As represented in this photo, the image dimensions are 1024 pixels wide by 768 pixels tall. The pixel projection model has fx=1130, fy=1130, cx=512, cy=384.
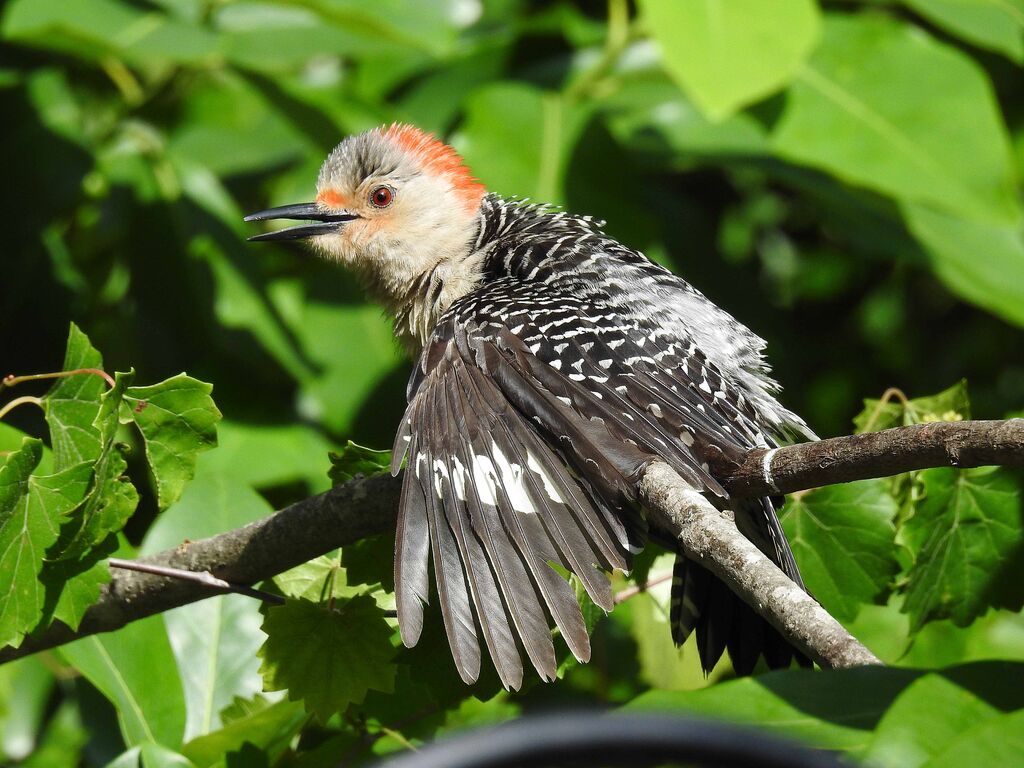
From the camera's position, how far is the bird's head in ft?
12.6

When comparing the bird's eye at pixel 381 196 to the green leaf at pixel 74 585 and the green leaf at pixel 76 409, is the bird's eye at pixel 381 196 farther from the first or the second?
the green leaf at pixel 74 585

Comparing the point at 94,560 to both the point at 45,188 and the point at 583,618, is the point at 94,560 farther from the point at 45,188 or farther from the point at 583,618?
the point at 45,188

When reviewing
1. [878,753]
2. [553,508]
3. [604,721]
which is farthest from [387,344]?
[604,721]

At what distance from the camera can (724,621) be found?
2.87 m

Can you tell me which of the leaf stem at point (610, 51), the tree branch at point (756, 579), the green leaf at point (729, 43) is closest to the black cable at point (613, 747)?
the tree branch at point (756, 579)

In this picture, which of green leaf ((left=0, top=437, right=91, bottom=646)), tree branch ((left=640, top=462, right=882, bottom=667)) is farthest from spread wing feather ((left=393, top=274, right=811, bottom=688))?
green leaf ((left=0, top=437, right=91, bottom=646))

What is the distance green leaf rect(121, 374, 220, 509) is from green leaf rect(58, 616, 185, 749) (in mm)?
604

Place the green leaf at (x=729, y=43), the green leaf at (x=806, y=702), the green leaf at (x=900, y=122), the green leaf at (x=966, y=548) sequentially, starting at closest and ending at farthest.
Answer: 1. the green leaf at (x=806, y=702)
2. the green leaf at (x=966, y=548)
3. the green leaf at (x=729, y=43)
4. the green leaf at (x=900, y=122)

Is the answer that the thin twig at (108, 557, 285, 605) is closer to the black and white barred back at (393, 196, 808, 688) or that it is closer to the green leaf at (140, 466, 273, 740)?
the black and white barred back at (393, 196, 808, 688)

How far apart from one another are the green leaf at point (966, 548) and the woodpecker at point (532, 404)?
303 millimetres

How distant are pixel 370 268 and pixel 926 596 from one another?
84.4 inches

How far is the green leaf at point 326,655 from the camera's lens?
2.16 m

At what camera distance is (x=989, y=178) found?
156 inches

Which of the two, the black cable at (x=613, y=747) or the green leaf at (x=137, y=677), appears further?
the green leaf at (x=137, y=677)
